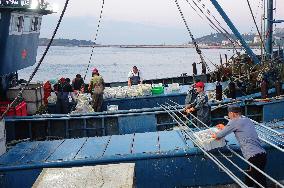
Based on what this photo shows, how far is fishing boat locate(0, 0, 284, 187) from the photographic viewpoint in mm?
9062

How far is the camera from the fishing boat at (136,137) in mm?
9062

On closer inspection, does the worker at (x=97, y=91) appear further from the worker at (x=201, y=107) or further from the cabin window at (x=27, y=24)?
the cabin window at (x=27, y=24)

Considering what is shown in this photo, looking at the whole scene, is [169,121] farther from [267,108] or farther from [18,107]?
[18,107]

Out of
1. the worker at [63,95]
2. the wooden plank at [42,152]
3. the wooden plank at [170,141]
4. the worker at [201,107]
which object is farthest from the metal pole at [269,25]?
the wooden plank at [42,152]

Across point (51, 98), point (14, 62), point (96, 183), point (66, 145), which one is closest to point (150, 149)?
point (66, 145)

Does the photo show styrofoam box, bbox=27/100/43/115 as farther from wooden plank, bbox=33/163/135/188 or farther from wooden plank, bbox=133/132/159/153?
wooden plank, bbox=33/163/135/188

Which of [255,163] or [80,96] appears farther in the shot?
[80,96]

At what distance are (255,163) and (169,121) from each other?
5.58m

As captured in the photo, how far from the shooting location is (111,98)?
16797 mm

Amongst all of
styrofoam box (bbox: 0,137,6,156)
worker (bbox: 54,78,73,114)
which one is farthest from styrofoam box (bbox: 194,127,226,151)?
worker (bbox: 54,78,73,114)

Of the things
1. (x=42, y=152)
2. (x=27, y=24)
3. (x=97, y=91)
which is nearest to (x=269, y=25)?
(x=97, y=91)

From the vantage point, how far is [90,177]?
4.91m

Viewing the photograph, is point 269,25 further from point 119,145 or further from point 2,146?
point 2,146

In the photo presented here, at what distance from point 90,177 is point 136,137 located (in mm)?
5661
